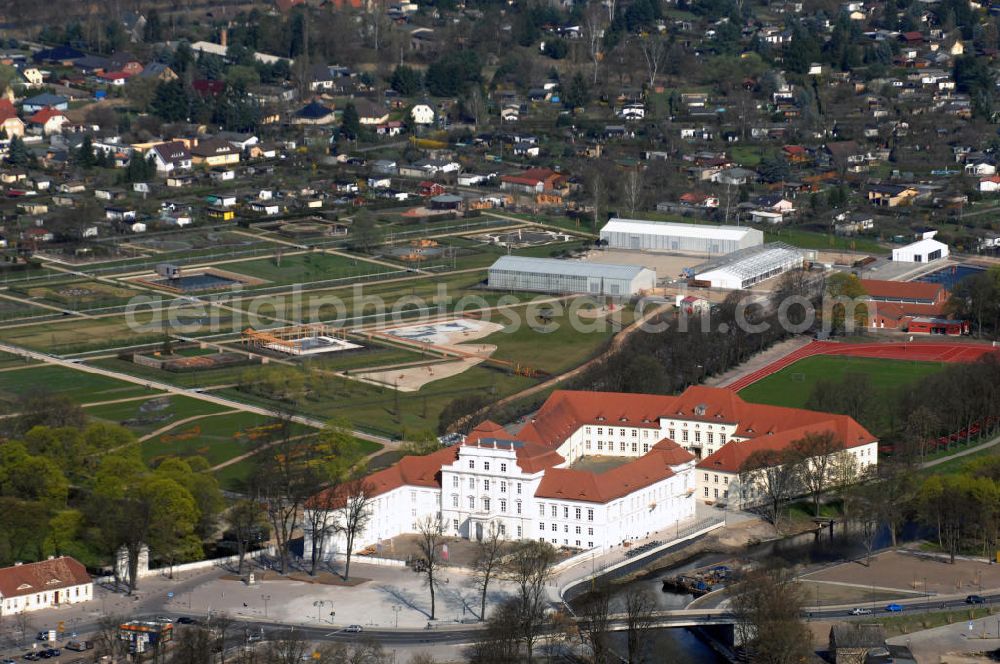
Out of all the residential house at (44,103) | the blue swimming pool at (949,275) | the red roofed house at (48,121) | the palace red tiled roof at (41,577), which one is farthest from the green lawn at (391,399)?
the residential house at (44,103)

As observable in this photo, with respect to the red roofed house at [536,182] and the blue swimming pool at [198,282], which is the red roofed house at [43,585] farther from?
the red roofed house at [536,182]

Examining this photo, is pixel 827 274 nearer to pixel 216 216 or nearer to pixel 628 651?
pixel 216 216

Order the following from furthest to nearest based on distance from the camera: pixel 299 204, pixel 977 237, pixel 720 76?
1. pixel 720 76
2. pixel 299 204
3. pixel 977 237

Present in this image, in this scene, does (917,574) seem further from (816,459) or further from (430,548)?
(430,548)

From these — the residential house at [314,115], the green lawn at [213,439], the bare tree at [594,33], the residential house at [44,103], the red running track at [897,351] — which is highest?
the bare tree at [594,33]

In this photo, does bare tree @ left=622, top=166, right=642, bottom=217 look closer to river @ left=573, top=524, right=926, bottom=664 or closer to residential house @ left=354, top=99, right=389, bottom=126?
residential house @ left=354, top=99, right=389, bottom=126

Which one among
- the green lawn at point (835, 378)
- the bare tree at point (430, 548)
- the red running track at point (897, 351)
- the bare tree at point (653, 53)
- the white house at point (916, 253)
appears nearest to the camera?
the bare tree at point (430, 548)

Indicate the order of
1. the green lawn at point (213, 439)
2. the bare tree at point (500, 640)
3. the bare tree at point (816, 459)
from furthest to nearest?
the green lawn at point (213, 439), the bare tree at point (816, 459), the bare tree at point (500, 640)

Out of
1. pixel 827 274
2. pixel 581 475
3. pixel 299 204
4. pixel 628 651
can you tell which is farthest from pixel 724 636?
pixel 299 204
